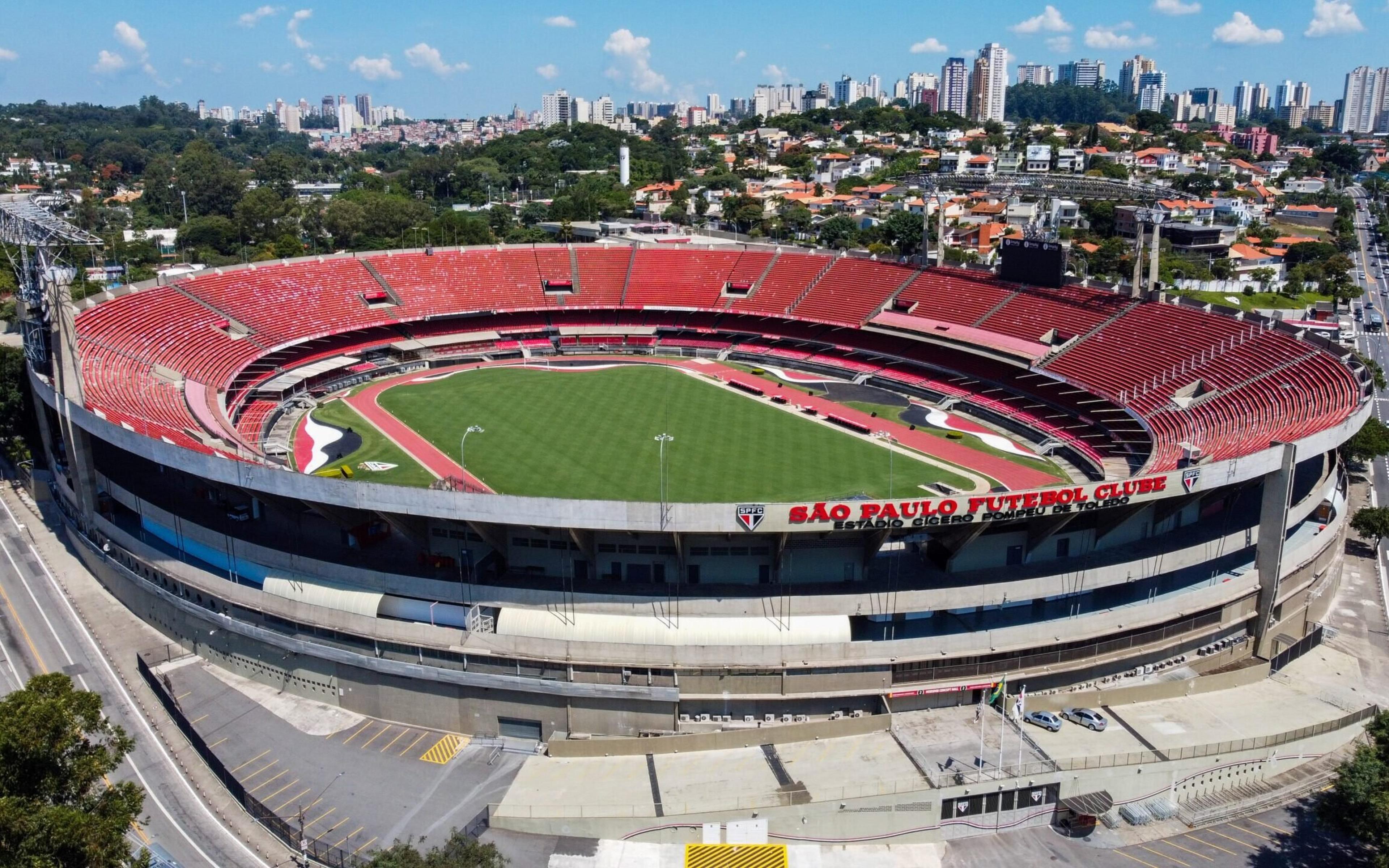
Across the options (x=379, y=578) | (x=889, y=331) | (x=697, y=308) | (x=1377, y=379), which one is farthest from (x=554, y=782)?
(x=1377, y=379)

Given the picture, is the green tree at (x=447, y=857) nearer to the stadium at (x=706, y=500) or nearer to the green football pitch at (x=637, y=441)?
the stadium at (x=706, y=500)

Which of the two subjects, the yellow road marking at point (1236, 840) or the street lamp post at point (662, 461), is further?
the street lamp post at point (662, 461)

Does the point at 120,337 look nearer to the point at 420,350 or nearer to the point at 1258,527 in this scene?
the point at 420,350

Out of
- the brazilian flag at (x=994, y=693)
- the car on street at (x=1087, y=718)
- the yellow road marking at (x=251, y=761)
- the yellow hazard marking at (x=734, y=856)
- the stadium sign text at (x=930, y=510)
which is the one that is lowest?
the yellow hazard marking at (x=734, y=856)

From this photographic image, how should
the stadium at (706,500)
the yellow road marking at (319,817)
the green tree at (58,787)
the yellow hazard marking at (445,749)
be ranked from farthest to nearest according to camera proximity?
1. the stadium at (706,500)
2. the yellow hazard marking at (445,749)
3. the yellow road marking at (319,817)
4. the green tree at (58,787)

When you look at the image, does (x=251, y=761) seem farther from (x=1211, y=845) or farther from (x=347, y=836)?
(x=1211, y=845)

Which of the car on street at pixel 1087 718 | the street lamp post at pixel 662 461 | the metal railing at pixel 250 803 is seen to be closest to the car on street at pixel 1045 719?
the car on street at pixel 1087 718
